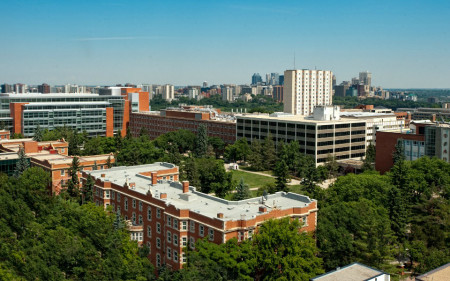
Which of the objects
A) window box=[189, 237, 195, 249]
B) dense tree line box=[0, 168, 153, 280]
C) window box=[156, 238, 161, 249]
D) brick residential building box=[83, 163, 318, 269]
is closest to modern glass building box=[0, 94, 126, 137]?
brick residential building box=[83, 163, 318, 269]

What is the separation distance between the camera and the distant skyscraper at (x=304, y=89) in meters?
165

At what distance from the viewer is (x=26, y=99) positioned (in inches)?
5167

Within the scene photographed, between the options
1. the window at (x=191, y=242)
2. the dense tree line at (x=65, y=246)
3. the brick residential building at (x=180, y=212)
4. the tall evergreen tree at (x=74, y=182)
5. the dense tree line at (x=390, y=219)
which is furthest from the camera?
the tall evergreen tree at (x=74, y=182)

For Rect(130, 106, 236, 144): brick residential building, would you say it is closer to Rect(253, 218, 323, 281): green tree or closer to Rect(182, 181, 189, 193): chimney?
Rect(182, 181, 189, 193): chimney

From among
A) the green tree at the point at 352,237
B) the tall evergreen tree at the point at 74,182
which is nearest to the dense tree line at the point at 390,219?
the green tree at the point at 352,237

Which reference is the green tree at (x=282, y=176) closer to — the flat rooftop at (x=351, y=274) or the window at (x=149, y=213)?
the window at (x=149, y=213)

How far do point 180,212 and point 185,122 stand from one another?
91064mm

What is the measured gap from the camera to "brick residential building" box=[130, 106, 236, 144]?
407ft

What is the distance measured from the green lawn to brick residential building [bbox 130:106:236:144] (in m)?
25.7

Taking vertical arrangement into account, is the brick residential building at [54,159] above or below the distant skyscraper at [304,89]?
below

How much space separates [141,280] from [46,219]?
57.0 ft

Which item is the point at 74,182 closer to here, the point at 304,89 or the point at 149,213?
the point at 149,213

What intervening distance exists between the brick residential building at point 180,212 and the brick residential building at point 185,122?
6562cm

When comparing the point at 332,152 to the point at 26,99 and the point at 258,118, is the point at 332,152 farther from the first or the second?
the point at 26,99
